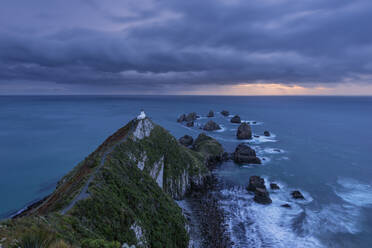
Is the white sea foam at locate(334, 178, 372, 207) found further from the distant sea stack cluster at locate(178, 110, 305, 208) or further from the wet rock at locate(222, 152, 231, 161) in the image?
the wet rock at locate(222, 152, 231, 161)

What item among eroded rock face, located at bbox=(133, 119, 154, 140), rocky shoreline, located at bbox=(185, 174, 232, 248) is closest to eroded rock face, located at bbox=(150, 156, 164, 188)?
eroded rock face, located at bbox=(133, 119, 154, 140)

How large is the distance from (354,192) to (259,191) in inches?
989

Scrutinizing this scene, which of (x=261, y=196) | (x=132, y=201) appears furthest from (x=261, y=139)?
(x=132, y=201)

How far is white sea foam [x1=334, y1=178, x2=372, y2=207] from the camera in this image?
39875 mm

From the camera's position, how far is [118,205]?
18406 millimetres

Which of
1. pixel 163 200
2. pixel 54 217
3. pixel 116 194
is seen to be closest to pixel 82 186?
pixel 116 194

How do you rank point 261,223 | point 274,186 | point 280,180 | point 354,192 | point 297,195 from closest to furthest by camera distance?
point 261,223, point 297,195, point 274,186, point 354,192, point 280,180

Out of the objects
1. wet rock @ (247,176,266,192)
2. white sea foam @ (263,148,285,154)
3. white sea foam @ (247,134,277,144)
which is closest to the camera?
wet rock @ (247,176,266,192)

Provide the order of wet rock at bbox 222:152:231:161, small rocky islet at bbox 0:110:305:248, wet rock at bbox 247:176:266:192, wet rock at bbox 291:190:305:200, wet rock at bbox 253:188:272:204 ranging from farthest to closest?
wet rock at bbox 222:152:231:161, wet rock at bbox 247:176:266:192, wet rock at bbox 291:190:305:200, wet rock at bbox 253:188:272:204, small rocky islet at bbox 0:110:305:248

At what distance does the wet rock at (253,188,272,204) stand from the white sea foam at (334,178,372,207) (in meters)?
18.7

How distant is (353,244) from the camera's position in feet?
92.8

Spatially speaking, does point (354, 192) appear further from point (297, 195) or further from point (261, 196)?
point (261, 196)

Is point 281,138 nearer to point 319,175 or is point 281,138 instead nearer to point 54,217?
point 319,175

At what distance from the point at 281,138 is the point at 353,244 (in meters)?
63.7
